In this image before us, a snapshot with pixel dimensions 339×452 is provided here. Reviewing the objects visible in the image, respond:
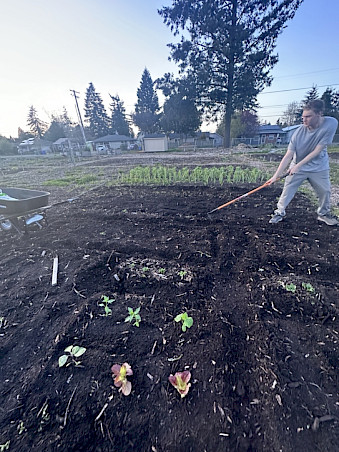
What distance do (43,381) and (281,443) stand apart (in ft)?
4.70

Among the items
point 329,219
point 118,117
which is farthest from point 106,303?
point 118,117

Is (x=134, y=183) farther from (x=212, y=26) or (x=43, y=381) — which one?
(x=212, y=26)

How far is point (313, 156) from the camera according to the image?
310 cm

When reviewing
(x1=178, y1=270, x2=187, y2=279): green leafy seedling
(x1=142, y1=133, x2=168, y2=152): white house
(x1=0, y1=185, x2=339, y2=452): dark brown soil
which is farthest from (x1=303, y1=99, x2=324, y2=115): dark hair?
(x1=142, y1=133, x2=168, y2=152): white house

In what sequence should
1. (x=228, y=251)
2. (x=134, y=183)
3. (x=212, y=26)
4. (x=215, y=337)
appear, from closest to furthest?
(x=215, y=337), (x=228, y=251), (x=134, y=183), (x=212, y=26)

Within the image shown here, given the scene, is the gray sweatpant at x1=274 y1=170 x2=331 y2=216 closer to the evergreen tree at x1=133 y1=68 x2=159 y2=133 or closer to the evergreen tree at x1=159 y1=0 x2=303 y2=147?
the evergreen tree at x1=159 y1=0 x2=303 y2=147

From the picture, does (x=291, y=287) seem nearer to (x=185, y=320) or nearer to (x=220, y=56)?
(x=185, y=320)

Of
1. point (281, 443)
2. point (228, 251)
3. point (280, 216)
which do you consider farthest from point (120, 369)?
point (280, 216)

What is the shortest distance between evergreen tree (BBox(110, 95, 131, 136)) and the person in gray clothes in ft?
178

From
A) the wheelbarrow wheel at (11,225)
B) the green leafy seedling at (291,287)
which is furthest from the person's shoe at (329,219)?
the wheelbarrow wheel at (11,225)

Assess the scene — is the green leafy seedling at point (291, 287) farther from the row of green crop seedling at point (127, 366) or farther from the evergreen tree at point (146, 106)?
the evergreen tree at point (146, 106)

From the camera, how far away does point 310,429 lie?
1.07 metres

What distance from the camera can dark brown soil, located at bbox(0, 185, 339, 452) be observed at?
1086mm

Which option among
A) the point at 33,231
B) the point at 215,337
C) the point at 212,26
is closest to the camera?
the point at 215,337
